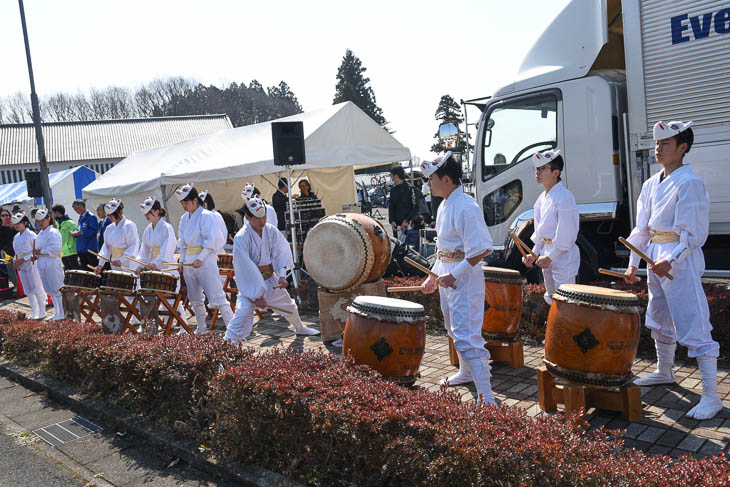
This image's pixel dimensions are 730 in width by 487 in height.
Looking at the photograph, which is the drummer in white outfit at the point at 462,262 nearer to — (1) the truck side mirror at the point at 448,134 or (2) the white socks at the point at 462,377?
(2) the white socks at the point at 462,377

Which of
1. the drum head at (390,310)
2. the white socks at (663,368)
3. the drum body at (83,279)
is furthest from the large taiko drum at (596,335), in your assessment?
the drum body at (83,279)

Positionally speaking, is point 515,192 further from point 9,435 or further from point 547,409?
point 9,435

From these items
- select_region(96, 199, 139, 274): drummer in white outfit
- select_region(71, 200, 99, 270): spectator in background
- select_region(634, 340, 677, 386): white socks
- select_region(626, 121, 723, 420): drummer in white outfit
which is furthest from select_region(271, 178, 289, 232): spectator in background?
select_region(626, 121, 723, 420): drummer in white outfit

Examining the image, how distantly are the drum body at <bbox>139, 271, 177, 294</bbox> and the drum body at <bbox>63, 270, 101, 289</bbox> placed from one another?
1218mm

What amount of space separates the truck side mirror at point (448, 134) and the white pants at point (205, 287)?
3.31 metres

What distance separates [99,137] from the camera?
134 feet

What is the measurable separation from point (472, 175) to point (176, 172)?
305 inches

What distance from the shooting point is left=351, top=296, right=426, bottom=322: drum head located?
3904mm

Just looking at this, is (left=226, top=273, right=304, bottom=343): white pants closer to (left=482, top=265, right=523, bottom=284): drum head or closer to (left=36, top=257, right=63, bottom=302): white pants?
(left=482, top=265, right=523, bottom=284): drum head

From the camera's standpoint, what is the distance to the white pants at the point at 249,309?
5.82m

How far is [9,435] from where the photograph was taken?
4527 millimetres

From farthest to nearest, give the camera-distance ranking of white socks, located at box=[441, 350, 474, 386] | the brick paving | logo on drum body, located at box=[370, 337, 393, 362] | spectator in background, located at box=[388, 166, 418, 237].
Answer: spectator in background, located at box=[388, 166, 418, 237] < white socks, located at box=[441, 350, 474, 386] < logo on drum body, located at box=[370, 337, 393, 362] < the brick paving

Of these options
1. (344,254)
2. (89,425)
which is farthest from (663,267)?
(89,425)

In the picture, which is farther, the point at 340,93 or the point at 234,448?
the point at 340,93
